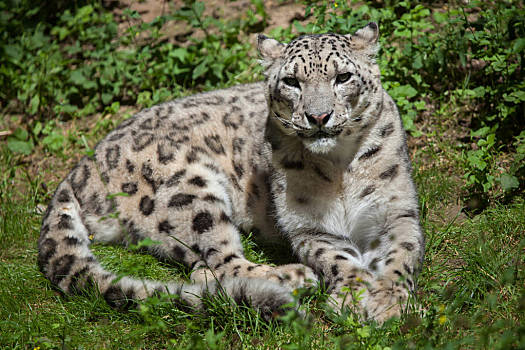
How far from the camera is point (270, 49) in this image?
4895 mm

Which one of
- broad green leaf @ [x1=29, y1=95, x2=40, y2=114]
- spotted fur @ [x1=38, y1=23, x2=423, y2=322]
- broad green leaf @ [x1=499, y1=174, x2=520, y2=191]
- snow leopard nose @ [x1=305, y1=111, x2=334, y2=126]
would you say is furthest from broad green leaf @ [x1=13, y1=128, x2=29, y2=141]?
broad green leaf @ [x1=499, y1=174, x2=520, y2=191]

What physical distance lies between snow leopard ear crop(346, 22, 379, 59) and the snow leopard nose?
0.77 metres

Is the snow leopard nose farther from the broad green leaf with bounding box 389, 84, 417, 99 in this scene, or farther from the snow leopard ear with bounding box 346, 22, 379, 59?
the broad green leaf with bounding box 389, 84, 417, 99

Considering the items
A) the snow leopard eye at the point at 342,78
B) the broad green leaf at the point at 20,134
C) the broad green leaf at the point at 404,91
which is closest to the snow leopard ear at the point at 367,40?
the snow leopard eye at the point at 342,78

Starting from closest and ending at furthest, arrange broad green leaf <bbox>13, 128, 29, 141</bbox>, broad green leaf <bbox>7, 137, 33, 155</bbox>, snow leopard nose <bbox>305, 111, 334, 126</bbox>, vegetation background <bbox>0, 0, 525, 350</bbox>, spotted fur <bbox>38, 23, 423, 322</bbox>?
vegetation background <bbox>0, 0, 525, 350</bbox>, snow leopard nose <bbox>305, 111, 334, 126</bbox>, spotted fur <bbox>38, 23, 423, 322</bbox>, broad green leaf <bbox>7, 137, 33, 155</bbox>, broad green leaf <bbox>13, 128, 29, 141</bbox>

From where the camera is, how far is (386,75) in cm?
655

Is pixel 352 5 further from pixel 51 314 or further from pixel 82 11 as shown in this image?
pixel 51 314

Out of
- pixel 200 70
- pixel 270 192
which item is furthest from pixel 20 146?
pixel 270 192

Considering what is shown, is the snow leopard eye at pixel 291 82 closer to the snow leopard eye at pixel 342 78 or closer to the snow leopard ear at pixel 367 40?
the snow leopard eye at pixel 342 78

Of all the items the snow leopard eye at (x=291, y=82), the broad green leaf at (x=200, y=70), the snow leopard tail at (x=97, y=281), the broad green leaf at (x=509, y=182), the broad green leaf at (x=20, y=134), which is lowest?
the broad green leaf at (x=20, y=134)

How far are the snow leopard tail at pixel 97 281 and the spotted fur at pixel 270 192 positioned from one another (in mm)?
11

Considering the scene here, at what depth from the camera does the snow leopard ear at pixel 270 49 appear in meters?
4.87

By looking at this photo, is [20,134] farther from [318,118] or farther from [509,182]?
[509,182]

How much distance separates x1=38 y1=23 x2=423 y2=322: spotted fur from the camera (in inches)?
171
